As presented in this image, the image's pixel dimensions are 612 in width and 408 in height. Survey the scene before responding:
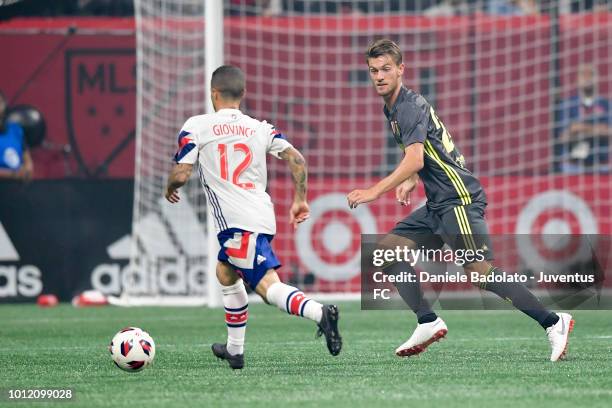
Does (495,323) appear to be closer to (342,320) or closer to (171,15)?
(342,320)

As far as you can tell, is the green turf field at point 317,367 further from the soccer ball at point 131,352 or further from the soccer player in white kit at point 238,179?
the soccer player in white kit at point 238,179

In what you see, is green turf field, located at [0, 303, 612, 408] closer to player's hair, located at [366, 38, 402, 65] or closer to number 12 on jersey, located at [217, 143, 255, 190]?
number 12 on jersey, located at [217, 143, 255, 190]

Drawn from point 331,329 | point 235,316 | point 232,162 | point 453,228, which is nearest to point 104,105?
point 453,228

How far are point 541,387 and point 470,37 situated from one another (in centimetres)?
919

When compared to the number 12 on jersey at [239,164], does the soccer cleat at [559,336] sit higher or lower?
lower

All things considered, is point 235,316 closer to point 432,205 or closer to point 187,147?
point 187,147

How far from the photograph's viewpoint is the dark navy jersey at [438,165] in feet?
24.9

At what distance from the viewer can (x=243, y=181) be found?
6.94 metres

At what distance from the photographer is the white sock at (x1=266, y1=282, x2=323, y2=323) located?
21.6 feet

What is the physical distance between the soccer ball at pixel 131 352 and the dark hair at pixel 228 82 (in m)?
1.37

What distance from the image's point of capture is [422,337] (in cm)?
762

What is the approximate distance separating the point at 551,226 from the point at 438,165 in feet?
22.8
